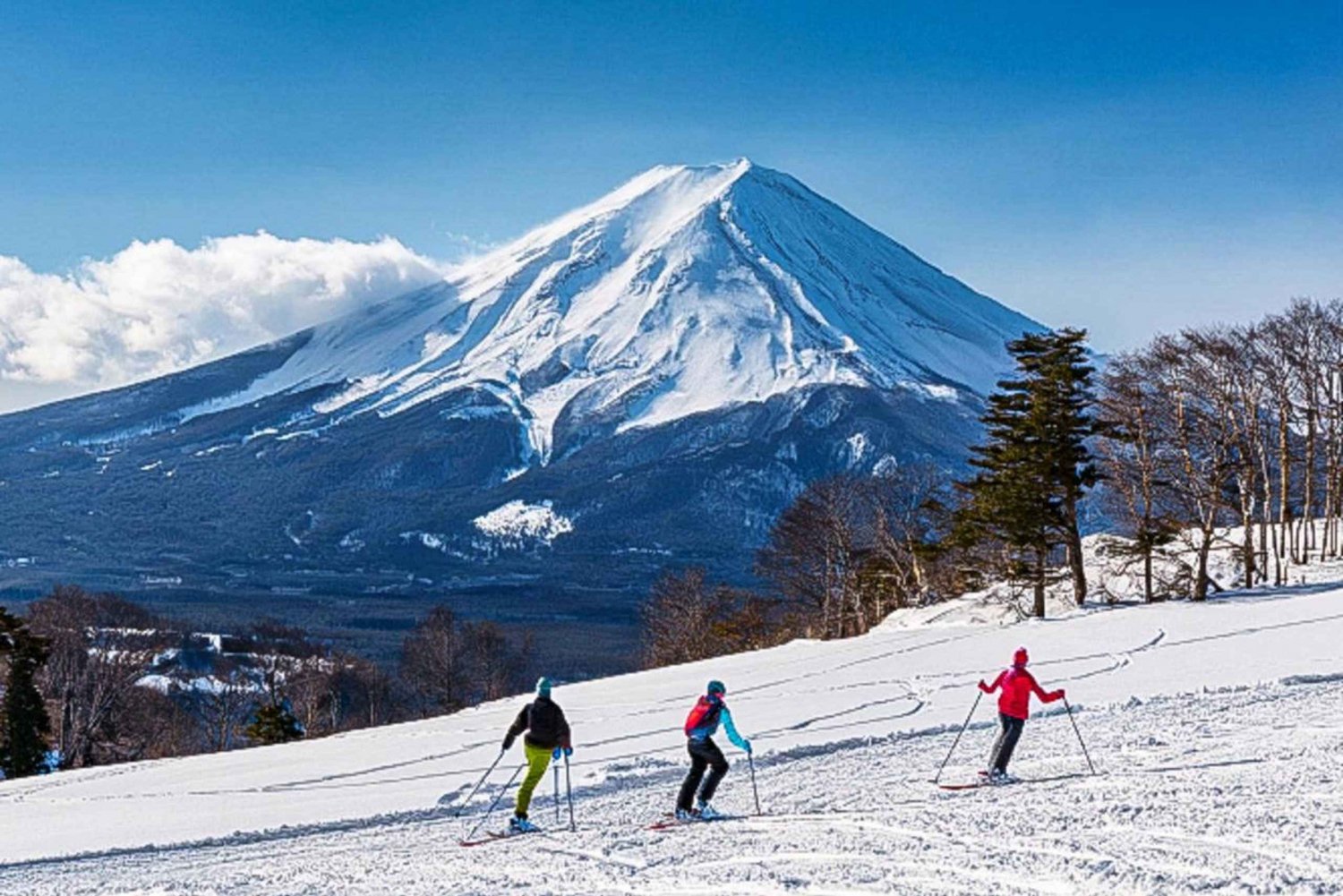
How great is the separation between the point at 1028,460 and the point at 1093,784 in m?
24.4

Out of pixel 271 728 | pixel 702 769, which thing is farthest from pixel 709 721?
pixel 271 728

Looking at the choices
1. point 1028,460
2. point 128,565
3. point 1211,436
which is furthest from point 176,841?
point 128,565

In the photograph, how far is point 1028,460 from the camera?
3625 cm

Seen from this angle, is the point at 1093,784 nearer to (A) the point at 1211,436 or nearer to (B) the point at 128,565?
(A) the point at 1211,436

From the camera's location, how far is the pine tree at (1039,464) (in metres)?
36.0

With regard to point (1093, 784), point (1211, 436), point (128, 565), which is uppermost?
point (128, 565)

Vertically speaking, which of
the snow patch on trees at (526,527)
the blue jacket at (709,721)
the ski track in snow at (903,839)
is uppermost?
the snow patch on trees at (526,527)

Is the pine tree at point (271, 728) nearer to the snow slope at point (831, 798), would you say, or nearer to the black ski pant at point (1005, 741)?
the snow slope at point (831, 798)

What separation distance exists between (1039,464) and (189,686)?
157ft

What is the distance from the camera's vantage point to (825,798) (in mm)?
13734

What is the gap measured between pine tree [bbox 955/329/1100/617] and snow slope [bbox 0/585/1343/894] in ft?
23.1

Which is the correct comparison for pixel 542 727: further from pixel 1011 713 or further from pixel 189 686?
pixel 189 686

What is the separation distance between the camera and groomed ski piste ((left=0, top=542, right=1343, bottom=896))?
31.8 ft

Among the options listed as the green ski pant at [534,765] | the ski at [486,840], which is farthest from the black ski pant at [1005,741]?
the ski at [486,840]
